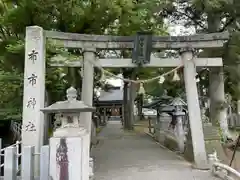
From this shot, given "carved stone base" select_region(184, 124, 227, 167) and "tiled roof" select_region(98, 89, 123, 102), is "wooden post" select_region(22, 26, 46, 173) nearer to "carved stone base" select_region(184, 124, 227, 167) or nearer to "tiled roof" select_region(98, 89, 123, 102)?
"carved stone base" select_region(184, 124, 227, 167)

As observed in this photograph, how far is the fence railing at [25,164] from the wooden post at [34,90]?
6.43 ft

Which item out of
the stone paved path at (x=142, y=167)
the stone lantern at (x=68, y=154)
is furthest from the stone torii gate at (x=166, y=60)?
the stone lantern at (x=68, y=154)

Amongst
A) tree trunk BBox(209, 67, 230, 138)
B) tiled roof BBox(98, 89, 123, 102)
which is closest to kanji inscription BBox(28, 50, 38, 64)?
tree trunk BBox(209, 67, 230, 138)

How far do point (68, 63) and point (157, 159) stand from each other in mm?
5394

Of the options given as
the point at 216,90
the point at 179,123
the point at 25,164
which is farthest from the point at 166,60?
the point at 25,164

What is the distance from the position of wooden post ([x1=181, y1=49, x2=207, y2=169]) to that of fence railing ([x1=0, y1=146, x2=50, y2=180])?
5.96 m

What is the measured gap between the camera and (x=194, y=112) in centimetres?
1148

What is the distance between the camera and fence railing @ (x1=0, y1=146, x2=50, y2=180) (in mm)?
6562

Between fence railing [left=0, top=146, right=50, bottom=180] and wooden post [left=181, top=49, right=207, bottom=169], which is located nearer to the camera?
fence railing [left=0, top=146, right=50, bottom=180]

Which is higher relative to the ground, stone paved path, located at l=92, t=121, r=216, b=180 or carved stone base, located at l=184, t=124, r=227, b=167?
carved stone base, located at l=184, t=124, r=227, b=167

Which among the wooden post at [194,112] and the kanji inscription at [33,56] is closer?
the kanji inscription at [33,56]

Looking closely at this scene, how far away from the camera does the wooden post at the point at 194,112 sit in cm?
1097

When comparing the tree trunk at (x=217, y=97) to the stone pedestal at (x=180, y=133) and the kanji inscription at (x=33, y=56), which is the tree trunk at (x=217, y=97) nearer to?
the stone pedestal at (x=180, y=133)

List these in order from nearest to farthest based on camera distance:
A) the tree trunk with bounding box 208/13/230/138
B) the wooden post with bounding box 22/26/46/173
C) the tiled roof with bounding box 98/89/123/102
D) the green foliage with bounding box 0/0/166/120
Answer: the wooden post with bounding box 22/26/46/173 < the green foliage with bounding box 0/0/166/120 < the tree trunk with bounding box 208/13/230/138 < the tiled roof with bounding box 98/89/123/102
